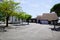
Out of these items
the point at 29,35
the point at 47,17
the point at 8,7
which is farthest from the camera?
the point at 47,17

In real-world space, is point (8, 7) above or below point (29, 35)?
above

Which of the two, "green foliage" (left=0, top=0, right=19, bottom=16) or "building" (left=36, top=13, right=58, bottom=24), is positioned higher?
"green foliage" (left=0, top=0, right=19, bottom=16)

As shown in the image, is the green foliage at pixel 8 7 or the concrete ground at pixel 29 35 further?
the green foliage at pixel 8 7

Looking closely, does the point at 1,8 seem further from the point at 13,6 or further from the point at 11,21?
the point at 11,21

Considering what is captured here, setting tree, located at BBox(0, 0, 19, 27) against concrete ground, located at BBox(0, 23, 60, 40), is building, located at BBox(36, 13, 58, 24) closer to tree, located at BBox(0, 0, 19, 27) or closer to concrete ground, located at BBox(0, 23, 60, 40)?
tree, located at BBox(0, 0, 19, 27)

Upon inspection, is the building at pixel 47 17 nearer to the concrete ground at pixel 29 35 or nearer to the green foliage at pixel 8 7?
the green foliage at pixel 8 7

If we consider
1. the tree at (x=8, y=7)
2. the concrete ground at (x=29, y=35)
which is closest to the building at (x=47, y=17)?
the tree at (x=8, y=7)

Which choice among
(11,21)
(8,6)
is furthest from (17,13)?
(11,21)

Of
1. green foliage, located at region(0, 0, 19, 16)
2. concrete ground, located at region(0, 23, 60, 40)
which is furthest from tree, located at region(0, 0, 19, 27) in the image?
concrete ground, located at region(0, 23, 60, 40)

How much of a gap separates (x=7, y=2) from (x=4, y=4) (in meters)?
1.05

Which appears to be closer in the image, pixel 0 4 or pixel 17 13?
pixel 0 4

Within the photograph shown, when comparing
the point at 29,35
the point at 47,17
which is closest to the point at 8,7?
the point at 47,17

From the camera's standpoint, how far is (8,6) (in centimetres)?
4141

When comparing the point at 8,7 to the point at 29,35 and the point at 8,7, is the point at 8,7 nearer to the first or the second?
the point at 8,7
